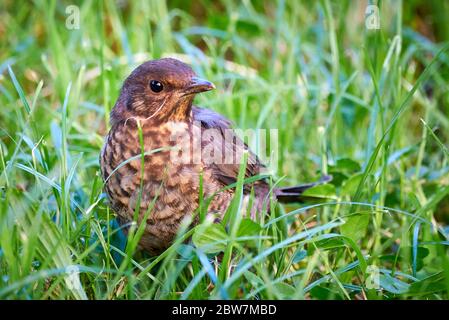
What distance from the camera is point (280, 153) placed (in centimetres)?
366

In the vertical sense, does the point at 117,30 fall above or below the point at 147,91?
above

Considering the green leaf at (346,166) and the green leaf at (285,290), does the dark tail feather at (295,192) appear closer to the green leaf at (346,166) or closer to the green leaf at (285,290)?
the green leaf at (346,166)

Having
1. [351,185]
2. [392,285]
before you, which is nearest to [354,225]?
[392,285]

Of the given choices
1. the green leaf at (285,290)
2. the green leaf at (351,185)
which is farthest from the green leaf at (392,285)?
the green leaf at (351,185)

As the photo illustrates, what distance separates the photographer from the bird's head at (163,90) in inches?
112

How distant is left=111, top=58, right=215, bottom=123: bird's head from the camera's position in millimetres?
2842

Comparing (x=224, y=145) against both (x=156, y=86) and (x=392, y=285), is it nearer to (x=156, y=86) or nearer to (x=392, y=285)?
(x=156, y=86)

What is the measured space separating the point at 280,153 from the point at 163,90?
99 centimetres

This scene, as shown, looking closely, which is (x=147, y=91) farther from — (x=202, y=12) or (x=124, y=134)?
(x=202, y=12)

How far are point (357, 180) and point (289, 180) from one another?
65cm

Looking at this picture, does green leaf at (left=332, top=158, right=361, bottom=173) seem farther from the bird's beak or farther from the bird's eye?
the bird's eye

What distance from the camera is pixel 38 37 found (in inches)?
199
